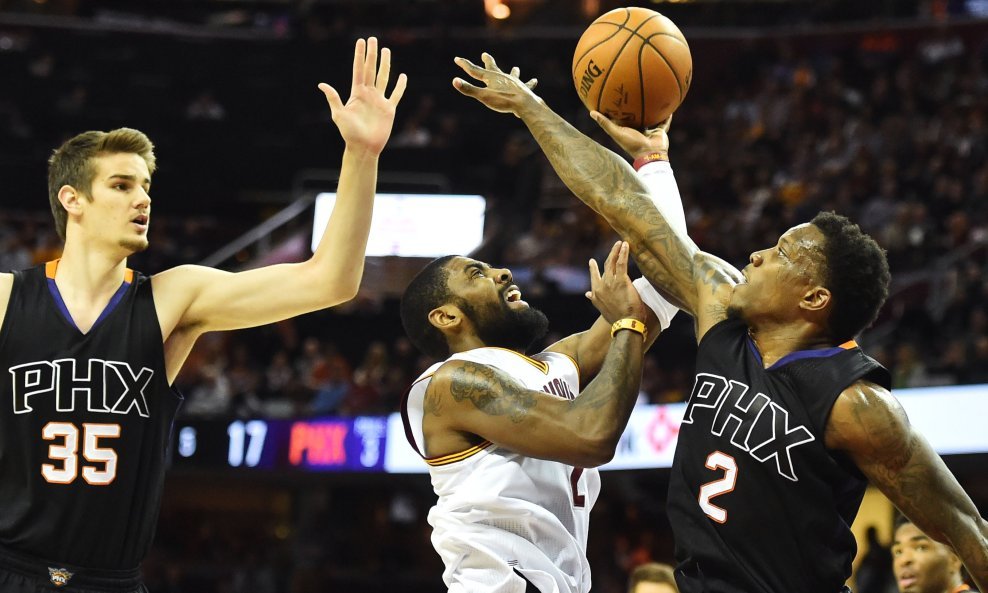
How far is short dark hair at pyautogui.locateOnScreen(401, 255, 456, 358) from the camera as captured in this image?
4.08m

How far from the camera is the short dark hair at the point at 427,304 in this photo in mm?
4082

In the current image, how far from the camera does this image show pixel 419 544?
15.5m

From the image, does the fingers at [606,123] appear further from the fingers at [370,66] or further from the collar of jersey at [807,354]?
the collar of jersey at [807,354]

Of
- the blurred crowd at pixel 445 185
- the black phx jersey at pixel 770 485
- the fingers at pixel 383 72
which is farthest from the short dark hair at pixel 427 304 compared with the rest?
the blurred crowd at pixel 445 185

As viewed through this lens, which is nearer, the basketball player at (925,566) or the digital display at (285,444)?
the basketball player at (925,566)

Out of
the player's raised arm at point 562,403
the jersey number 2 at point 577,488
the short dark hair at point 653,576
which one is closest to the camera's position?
the player's raised arm at point 562,403

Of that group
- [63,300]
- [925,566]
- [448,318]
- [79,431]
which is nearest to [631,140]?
[448,318]

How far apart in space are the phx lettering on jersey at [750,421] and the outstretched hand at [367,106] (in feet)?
3.89

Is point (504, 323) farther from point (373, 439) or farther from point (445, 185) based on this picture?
point (445, 185)

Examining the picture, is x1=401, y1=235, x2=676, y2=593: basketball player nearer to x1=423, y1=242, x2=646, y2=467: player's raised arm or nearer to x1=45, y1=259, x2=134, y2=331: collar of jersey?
x1=423, y1=242, x2=646, y2=467: player's raised arm

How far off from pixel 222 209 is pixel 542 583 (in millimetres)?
15310

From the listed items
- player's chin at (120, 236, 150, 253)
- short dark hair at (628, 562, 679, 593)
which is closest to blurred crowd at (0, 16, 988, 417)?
short dark hair at (628, 562, 679, 593)

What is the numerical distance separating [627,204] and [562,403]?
26.2 inches

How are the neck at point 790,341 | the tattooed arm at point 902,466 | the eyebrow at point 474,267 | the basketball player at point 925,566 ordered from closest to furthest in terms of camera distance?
1. the tattooed arm at point 902,466
2. the neck at point 790,341
3. the eyebrow at point 474,267
4. the basketball player at point 925,566
